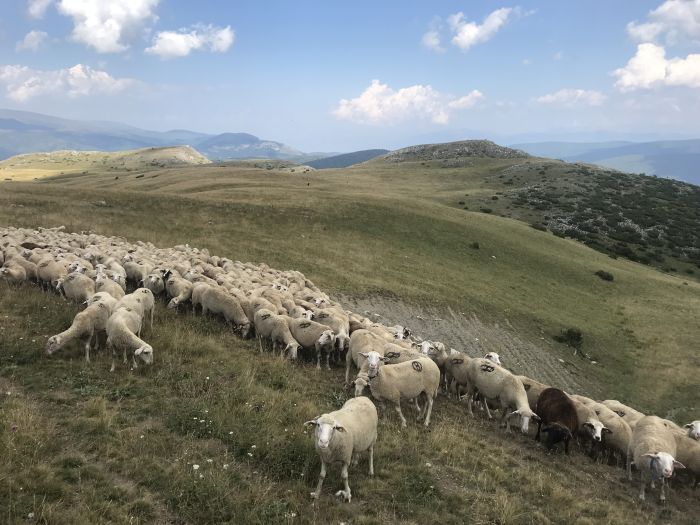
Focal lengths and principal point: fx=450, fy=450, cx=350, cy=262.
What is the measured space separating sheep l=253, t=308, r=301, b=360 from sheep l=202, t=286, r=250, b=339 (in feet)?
2.06

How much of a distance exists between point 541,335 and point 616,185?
8569cm

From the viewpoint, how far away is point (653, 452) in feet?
37.7

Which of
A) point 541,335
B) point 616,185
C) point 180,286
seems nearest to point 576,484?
point 180,286

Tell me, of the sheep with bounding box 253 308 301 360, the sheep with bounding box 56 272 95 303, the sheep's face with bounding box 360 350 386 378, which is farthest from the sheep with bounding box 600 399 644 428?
the sheep with bounding box 56 272 95 303

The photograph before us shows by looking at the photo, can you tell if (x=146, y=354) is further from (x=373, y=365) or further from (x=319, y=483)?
(x=319, y=483)

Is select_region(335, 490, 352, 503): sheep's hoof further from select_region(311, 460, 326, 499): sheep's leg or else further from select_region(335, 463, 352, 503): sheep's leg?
select_region(311, 460, 326, 499): sheep's leg

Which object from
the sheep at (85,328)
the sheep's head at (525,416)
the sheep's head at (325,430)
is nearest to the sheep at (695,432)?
the sheep's head at (525,416)

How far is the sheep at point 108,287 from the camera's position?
16828 millimetres

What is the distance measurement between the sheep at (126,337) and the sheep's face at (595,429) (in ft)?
42.8

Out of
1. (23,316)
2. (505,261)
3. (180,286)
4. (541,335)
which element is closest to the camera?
(23,316)

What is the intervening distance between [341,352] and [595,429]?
8681 mm

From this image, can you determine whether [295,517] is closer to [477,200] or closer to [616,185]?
[477,200]

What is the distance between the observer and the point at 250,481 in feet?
27.7

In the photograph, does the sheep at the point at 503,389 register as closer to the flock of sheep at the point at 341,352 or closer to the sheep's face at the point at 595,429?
the flock of sheep at the point at 341,352
